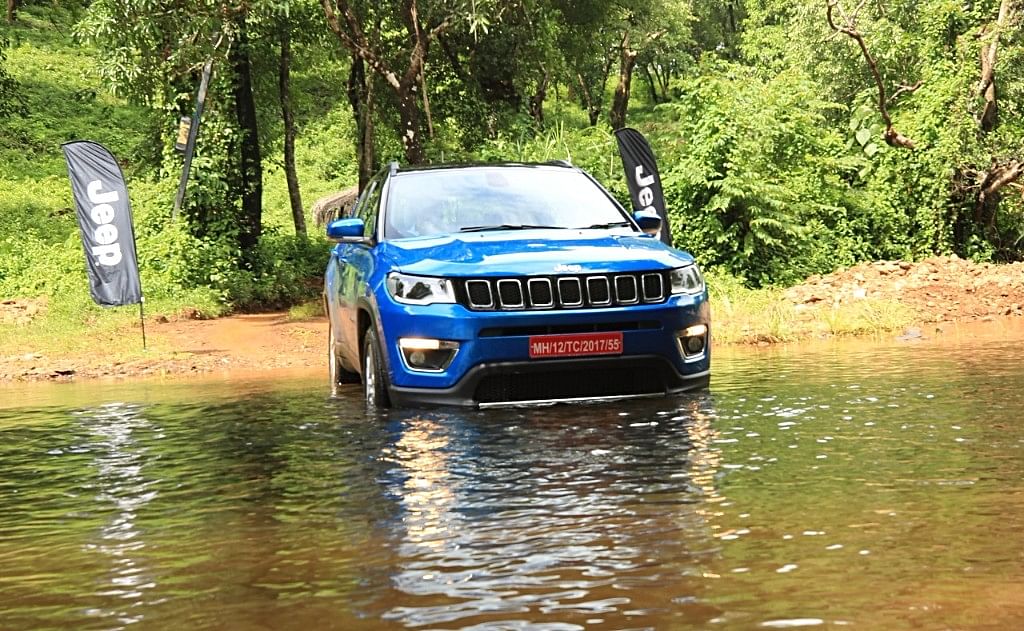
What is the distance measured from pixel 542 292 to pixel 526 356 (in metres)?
0.40

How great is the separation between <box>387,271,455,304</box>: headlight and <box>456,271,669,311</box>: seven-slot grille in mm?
84

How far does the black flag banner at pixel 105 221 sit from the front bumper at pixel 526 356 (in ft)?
35.2

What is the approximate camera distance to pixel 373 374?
912 centimetres

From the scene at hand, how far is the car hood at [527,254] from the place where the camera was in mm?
8375

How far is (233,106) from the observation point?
25828 mm

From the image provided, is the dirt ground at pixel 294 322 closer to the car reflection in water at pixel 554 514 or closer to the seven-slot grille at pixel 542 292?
the seven-slot grille at pixel 542 292

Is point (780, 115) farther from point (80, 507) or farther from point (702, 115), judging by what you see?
point (80, 507)

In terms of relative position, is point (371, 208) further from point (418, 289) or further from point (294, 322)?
point (294, 322)

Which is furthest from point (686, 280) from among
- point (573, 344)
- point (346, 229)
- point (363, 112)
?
point (363, 112)

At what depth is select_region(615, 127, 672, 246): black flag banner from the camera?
72.4 ft

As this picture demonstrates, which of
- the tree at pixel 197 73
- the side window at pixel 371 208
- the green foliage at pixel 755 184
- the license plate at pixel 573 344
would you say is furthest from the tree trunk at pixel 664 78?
the license plate at pixel 573 344

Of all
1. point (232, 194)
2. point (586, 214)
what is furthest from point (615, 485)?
point (232, 194)

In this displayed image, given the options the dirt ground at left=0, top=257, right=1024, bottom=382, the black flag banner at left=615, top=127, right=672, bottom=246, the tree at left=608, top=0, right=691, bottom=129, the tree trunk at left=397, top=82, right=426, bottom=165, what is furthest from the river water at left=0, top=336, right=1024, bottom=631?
the tree at left=608, top=0, right=691, bottom=129

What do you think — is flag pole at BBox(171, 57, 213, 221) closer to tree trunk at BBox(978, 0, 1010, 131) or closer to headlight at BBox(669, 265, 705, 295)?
tree trunk at BBox(978, 0, 1010, 131)
